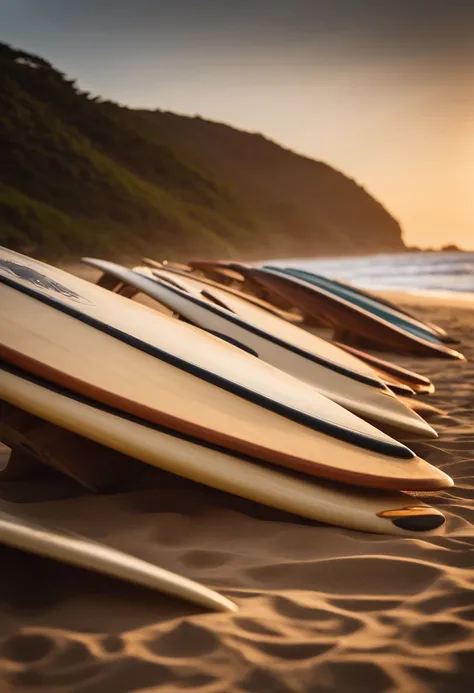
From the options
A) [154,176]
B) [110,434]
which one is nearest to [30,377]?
[110,434]

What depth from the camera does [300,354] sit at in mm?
3387

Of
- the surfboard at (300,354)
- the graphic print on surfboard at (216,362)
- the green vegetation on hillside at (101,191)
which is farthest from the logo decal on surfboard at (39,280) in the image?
the green vegetation on hillside at (101,191)

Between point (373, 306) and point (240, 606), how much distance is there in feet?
16.6

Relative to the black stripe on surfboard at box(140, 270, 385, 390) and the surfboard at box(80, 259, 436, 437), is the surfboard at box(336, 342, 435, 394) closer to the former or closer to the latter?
the surfboard at box(80, 259, 436, 437)

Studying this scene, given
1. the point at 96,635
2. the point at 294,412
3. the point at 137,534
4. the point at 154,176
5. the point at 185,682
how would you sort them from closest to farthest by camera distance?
the point at 185,682 < the point at 96,635 < the point at 137,534 < the point at 294,412 < the point at 154,176

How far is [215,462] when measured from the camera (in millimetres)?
1859

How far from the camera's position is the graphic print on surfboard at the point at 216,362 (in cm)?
214

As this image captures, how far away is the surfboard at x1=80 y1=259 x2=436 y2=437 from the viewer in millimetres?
2855

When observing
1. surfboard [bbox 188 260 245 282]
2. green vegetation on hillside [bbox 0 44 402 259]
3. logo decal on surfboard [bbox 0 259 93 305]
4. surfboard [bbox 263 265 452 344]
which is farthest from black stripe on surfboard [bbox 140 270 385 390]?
green vegetation on hillside [bbox 0 44 402 259]

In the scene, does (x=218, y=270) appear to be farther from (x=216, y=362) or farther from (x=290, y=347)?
(x=216, y=362)

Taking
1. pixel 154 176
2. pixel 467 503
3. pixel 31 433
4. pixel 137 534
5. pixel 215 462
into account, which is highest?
pixel 154 176

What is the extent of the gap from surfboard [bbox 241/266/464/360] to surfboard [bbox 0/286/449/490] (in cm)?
341

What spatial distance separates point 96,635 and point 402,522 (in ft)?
3.08

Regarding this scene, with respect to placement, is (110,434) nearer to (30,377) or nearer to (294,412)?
(30,377)
